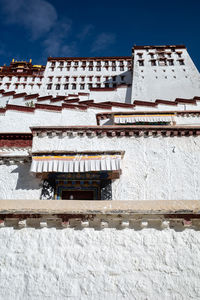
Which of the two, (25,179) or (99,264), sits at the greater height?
(25,179)

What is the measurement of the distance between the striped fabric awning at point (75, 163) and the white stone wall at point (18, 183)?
43cm

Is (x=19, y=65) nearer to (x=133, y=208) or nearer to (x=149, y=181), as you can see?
(x=149, y=181)

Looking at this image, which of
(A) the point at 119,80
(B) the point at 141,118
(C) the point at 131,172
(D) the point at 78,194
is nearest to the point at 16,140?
(D) the point at 78,194

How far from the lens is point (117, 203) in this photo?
12.1ft

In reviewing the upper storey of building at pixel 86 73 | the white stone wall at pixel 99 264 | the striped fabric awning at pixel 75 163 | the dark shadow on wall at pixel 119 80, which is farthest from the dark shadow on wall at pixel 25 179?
the dark shadow on wall at pixel 119 80

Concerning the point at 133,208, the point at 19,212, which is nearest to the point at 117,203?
the point at 133,208

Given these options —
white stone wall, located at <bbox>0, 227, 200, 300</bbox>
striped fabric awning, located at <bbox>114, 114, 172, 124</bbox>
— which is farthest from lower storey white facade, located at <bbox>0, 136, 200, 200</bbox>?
striped fabric awning, located at <bbox>114, 114, 172, 124</bbox>

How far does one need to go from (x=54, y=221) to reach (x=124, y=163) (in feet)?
12.0

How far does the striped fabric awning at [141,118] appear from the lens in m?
10.6

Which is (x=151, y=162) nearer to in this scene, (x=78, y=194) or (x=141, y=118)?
(x=78, y=194)

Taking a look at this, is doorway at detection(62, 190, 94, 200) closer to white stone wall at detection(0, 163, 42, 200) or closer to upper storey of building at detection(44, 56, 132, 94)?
white stone wall at detection(0, 163, 42, 200)

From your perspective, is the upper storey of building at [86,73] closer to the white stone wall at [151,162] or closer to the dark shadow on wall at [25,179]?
the white stone wall at [151,162]

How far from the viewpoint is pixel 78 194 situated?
267 inches

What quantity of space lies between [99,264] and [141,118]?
8588 mm
